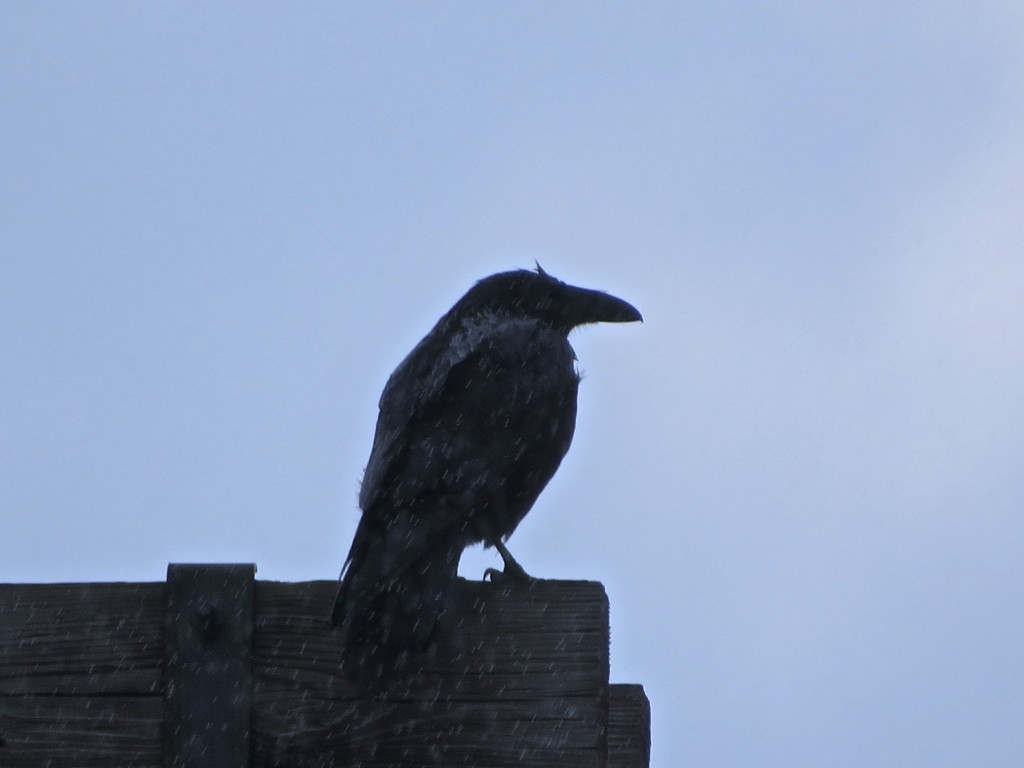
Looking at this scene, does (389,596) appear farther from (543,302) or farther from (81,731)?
(543,302)

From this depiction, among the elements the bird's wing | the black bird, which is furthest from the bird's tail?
the bird's wing

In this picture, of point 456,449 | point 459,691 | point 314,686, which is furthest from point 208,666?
point 456,449

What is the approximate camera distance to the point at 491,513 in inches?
145

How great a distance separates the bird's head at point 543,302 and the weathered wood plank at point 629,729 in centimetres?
161

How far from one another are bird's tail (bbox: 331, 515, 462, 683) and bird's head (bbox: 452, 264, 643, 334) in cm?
169

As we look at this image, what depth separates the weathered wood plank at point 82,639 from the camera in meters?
2.13

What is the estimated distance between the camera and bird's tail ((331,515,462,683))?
85.2 inches

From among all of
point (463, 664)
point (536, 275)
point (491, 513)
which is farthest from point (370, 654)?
point (536, 275)

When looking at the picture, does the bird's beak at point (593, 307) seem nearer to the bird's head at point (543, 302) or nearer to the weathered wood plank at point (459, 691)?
the bird's head at point (543, 302)

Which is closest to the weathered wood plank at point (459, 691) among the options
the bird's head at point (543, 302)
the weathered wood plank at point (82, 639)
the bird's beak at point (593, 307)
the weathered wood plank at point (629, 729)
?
the weathered wood plank at point (82, 639)

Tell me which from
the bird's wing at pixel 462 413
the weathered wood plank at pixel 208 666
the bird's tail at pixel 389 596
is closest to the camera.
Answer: the weathered wood plank at pixel 208 666

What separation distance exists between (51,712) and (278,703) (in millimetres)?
375

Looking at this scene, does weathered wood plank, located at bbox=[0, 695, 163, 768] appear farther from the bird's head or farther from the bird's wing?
the bird's head

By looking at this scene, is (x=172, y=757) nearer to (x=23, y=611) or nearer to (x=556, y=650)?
(x=23, y=611)
